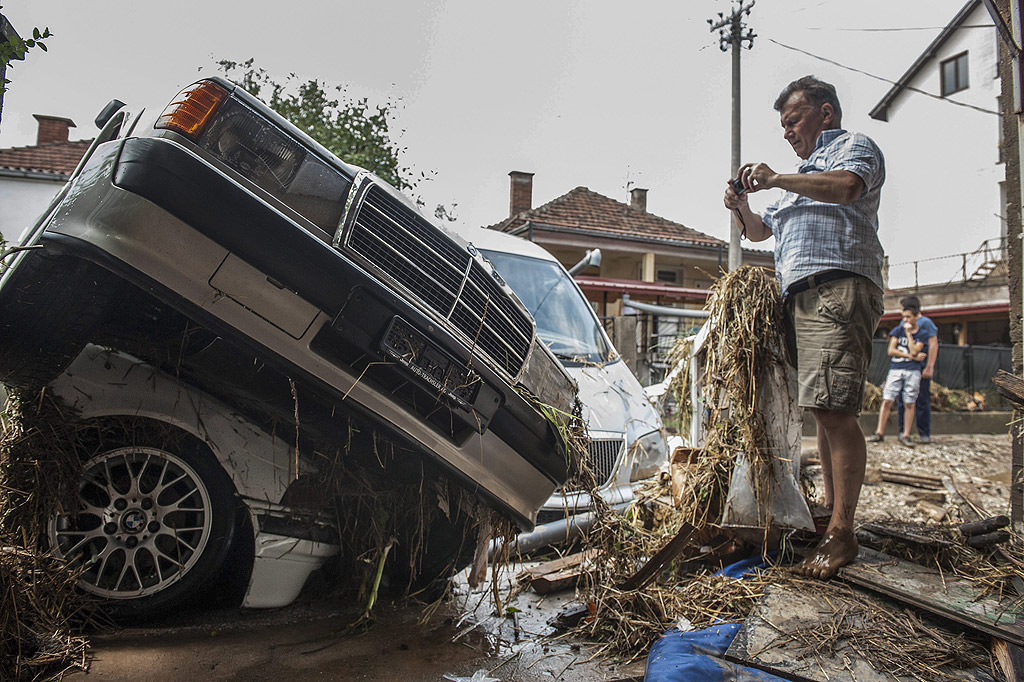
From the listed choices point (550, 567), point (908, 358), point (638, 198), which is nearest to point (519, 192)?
point (638, 198)

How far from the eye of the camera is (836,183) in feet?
9.38

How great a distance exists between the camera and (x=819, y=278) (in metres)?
3.06

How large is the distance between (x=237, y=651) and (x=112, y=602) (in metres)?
0.52

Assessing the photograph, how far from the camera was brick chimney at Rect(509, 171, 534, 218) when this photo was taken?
2789 centimetres

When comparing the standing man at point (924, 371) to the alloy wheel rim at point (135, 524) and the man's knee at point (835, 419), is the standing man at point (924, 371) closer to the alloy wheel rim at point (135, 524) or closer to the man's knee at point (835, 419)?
the man's knee at point (835, 419)

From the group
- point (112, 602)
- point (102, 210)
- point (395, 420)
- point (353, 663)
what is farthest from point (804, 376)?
point (112, 602)

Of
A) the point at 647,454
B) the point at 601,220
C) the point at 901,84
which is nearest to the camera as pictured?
the point at 647,454

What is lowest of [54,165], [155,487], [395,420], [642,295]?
[155,487]

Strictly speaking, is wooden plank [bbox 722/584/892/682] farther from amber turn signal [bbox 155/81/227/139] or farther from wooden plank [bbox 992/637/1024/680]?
amber turn signal [bbox 155/81/227/139]

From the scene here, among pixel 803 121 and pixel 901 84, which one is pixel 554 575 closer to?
pixel 803 121

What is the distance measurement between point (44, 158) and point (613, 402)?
20.4 meters

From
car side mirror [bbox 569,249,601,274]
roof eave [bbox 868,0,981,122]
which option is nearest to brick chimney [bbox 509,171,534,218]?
roof eave [bbox 868,0,981,122]

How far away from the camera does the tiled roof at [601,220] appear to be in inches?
991

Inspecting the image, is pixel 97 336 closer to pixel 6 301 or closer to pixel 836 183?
pixel 6 301
